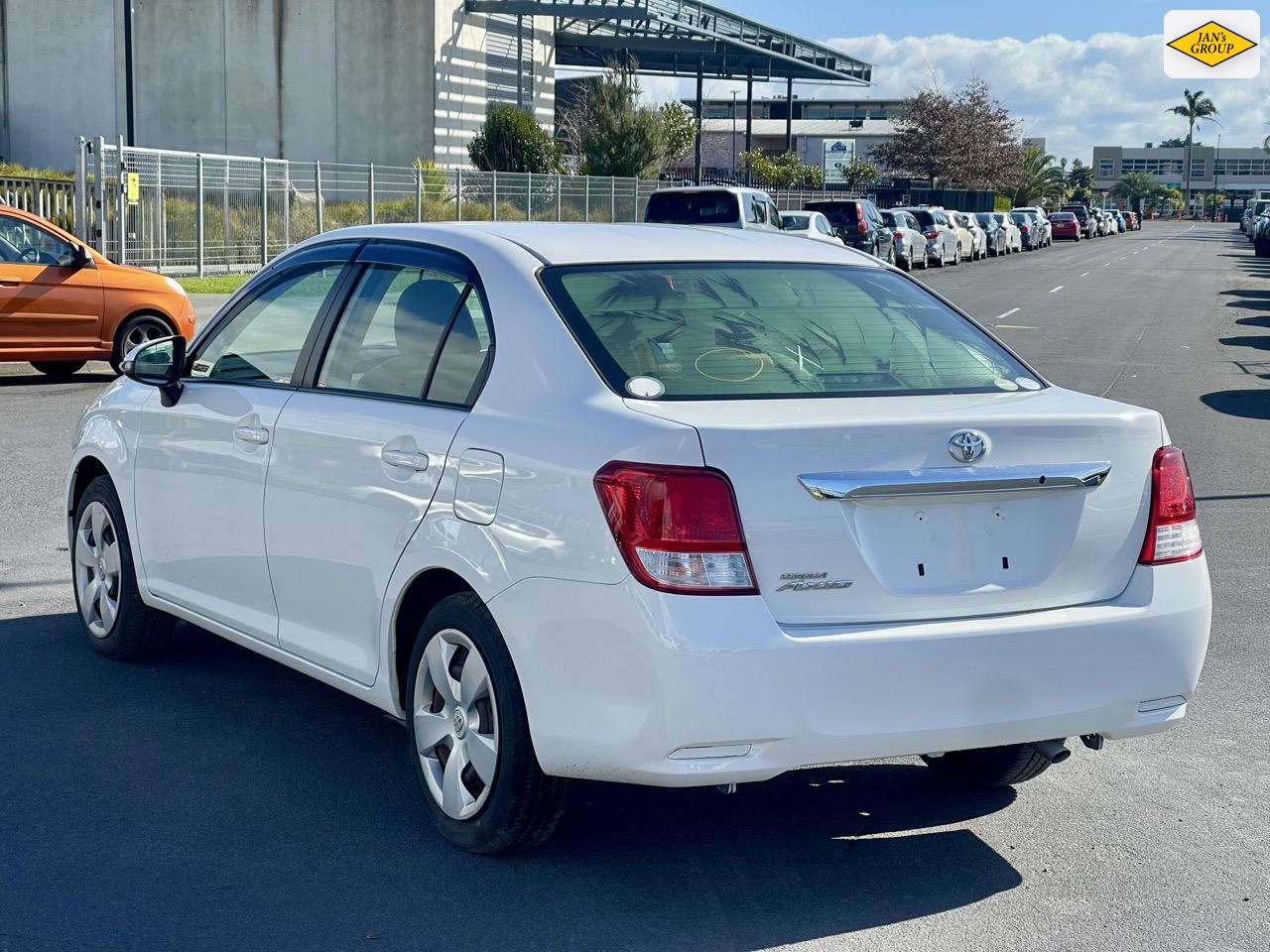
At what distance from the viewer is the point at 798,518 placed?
12.8 ft

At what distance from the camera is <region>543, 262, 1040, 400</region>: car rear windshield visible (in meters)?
4.45

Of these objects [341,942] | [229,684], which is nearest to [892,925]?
[341,942]

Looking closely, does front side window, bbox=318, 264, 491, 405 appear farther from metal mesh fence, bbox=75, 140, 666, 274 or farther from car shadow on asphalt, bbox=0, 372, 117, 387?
metal mesh fence, bbox=75, 140, 666, 274

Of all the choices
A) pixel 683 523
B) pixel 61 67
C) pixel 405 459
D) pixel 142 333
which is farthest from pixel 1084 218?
pixel 683 523

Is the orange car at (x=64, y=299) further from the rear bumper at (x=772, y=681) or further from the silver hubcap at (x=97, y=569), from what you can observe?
the rear bumper at (x=772, y=681)

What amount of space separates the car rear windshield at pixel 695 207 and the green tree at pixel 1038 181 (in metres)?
64.3

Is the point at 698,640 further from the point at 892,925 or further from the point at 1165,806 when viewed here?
the point at 1165,806

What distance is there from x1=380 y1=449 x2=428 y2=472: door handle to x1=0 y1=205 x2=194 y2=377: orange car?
462 inches

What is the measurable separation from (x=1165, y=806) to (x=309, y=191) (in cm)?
3149

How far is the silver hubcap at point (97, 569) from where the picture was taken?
6.37m

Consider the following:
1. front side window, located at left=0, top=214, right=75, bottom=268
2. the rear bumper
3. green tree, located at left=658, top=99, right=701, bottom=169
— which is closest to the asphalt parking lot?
the rear bumper

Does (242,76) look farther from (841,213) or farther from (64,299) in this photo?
(64,299)

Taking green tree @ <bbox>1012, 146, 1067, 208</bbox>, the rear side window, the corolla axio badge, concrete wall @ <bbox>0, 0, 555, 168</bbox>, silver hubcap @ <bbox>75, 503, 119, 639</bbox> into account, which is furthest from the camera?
green tree @ <bbox>1012, 146, 1067, 208</bbox>

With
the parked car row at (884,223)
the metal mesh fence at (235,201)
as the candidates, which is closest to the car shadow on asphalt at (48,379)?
the parked car row at (884,223)
